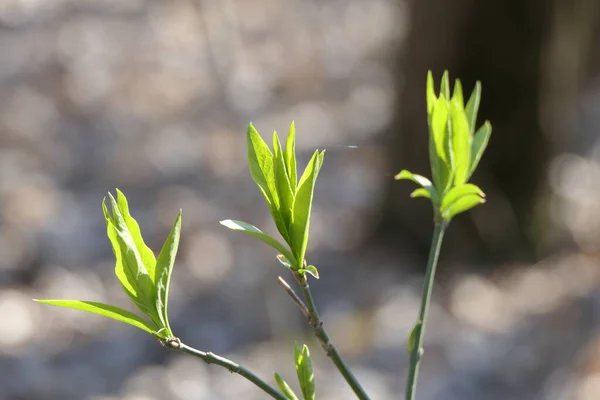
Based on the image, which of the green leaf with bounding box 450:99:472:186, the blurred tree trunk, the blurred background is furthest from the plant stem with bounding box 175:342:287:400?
the blurred tree trunk

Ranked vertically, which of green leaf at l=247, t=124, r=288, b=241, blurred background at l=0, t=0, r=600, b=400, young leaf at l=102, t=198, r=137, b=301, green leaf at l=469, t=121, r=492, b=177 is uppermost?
blurred background at l=0, t=0, r=600, b=400

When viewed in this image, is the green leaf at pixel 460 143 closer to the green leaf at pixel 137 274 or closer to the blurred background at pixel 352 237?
the green leaf at pixel 137 274

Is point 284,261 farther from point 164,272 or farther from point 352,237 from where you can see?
point 352,237

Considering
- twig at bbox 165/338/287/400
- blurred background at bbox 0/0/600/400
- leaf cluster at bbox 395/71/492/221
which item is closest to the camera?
twig at bbox 165/338/287/400

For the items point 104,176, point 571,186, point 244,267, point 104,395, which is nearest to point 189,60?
point 104,176

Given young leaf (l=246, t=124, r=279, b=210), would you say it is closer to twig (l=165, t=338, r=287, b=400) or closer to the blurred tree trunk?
twig (l=165, t=338, r=287, b=400)

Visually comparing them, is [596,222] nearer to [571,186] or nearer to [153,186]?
[571,186]
